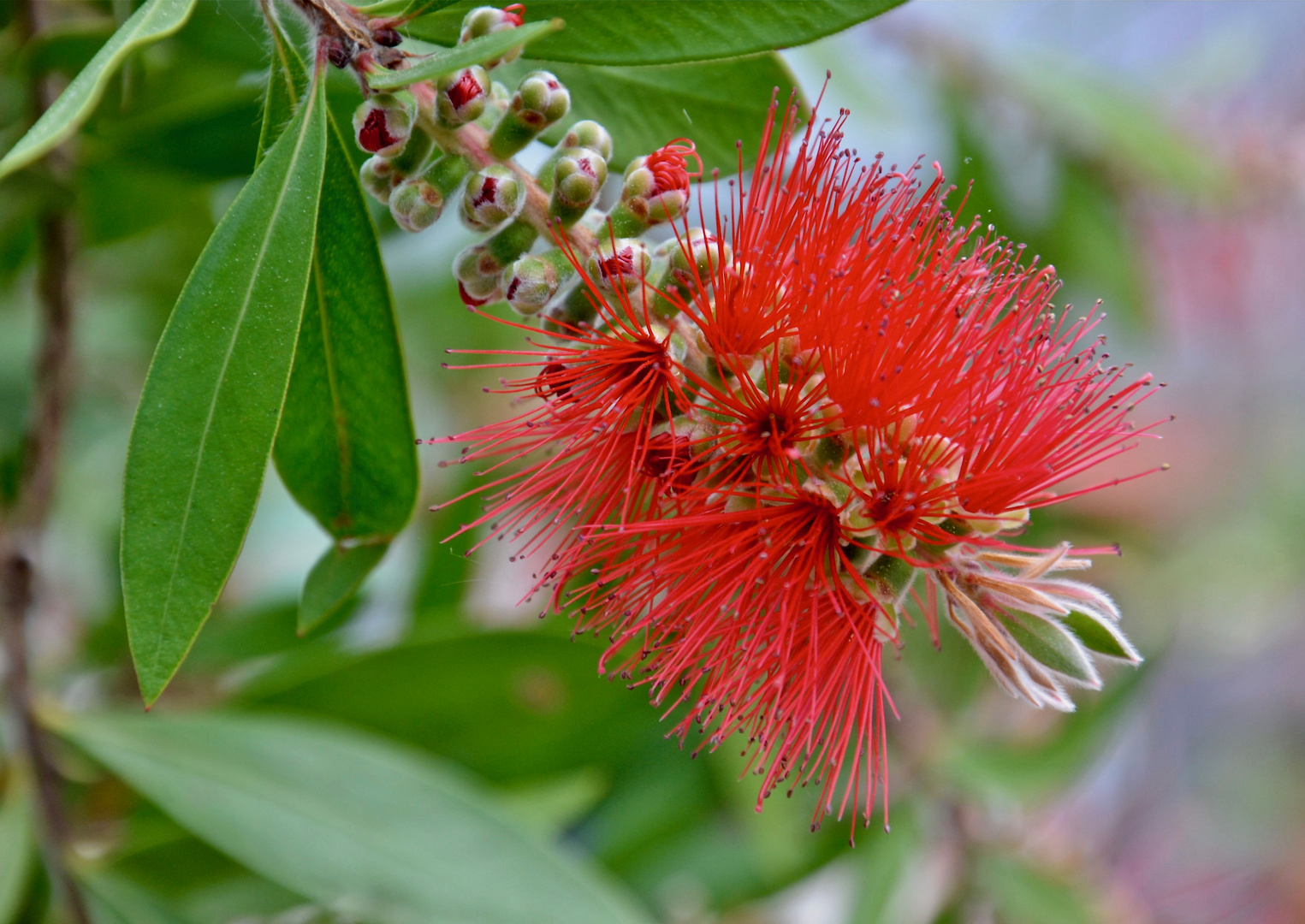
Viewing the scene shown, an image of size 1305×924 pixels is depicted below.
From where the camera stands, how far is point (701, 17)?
37.7 inches

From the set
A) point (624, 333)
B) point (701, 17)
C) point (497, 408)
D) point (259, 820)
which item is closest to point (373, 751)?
point (259, 820)

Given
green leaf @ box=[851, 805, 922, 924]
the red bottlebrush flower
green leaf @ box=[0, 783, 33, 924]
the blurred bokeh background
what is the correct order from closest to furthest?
the red bottlebrush flower
green leaf @ box=[0, 783, 33, 924]
the blurred bokeh background
green leaf @ box=[851, 805, 922, 924]

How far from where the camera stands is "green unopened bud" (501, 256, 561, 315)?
92 centimetres

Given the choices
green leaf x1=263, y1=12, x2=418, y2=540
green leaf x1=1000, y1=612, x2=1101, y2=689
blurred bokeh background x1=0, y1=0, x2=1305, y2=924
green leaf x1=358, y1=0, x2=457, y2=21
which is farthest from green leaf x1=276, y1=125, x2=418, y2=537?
green leaf x1=1000, y1=612, x2=1101, y2=689

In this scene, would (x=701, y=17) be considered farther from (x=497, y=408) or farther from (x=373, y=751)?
(x=497, y=408)

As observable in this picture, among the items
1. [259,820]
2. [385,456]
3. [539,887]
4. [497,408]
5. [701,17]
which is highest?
[701,17]

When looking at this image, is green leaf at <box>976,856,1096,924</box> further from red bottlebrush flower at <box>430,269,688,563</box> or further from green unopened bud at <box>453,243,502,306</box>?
green unopened bud at <box>453,243,502,306</box>

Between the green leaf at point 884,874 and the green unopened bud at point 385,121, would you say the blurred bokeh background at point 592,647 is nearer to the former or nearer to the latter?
the green leaf at point 884,874

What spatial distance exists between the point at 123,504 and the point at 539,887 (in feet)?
2.61

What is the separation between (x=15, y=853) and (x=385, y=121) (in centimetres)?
114

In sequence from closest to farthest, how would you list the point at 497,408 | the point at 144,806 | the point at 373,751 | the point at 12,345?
the point at 373,751 < the point at 144,806 < the point at 12,345 < the point at 497,408

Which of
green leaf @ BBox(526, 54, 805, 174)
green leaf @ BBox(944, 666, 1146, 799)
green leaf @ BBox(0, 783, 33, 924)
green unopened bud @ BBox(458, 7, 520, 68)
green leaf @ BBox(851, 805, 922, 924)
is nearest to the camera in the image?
green unopened bud @ BBox(458, 7, 520, 68)

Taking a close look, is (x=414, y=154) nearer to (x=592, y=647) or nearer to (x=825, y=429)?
(x=825, y=429)

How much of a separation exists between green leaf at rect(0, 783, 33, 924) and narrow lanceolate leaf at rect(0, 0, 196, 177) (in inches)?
40.8
